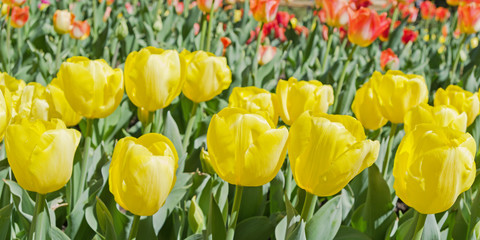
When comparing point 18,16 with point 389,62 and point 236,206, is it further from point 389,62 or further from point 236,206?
point 236,206

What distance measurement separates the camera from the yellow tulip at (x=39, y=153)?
76 cm

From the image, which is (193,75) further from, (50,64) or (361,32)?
(50,64)

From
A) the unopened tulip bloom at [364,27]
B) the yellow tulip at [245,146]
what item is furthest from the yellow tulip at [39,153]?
the unopened tulip bloom at [364,27]

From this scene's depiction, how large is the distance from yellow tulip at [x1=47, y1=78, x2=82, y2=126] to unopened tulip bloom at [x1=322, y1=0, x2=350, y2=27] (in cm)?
149

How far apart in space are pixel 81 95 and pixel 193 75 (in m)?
0.30

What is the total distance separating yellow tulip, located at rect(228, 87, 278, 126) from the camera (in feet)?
3.84

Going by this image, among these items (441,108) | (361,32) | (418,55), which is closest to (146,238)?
(441,108)

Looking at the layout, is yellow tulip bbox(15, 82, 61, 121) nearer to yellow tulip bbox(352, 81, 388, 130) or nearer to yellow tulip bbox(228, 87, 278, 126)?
yellow tulip bbox(228, 87, 278, 126)

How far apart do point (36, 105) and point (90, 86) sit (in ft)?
0.51

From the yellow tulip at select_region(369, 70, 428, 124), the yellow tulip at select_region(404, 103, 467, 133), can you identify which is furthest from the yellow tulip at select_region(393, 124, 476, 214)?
the yellow tulip at select_region(369, 70, 428, 124)

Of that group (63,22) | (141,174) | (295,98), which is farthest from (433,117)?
(63,22)

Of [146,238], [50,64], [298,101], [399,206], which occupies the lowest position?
[399,206]

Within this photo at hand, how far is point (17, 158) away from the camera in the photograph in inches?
30.5

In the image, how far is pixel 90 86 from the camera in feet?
3.52
